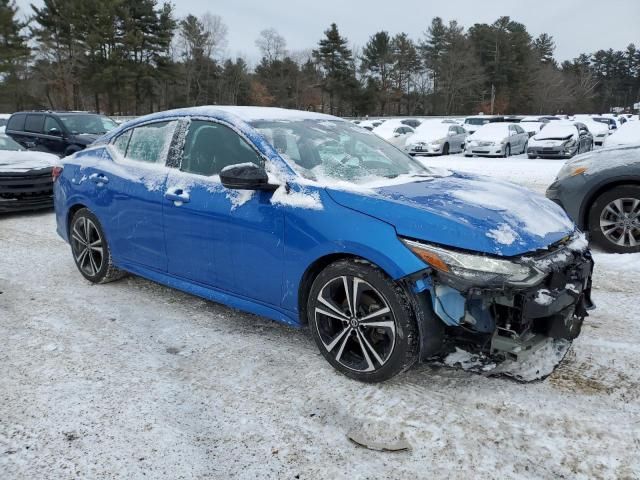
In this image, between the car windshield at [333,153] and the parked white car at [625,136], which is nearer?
the car windshield at [333,153]

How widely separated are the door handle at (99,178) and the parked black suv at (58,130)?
326 inches

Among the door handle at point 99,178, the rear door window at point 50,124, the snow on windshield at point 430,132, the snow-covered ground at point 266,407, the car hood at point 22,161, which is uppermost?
the snow on windshield at point 430,132

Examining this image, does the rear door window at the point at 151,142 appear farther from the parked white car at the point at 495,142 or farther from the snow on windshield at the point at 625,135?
the parked white car at the point at 495,142

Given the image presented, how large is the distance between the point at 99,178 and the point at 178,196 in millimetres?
1243

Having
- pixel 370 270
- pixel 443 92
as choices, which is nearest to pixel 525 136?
pixel 370 270

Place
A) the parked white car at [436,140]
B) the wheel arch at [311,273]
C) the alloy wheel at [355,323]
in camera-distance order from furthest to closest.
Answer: the parked white car at [436,140] < the wheel arch at [311,273] < the alloy wheel at [355,323]

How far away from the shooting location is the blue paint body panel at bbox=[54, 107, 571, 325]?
9.06ft

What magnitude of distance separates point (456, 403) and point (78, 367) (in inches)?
91.0

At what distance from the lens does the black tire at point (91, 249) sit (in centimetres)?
470

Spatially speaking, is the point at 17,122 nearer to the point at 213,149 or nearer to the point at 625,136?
the point at 213,149

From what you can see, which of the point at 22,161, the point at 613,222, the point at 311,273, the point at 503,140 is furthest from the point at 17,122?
the point at 503,140

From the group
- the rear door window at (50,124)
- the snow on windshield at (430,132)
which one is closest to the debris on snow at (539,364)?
the rear door window at (50,124)

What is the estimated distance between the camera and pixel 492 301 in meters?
2.66

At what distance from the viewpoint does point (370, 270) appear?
2842 mm
